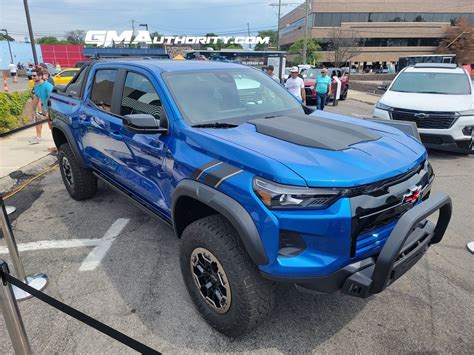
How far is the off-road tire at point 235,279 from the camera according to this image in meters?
2.22

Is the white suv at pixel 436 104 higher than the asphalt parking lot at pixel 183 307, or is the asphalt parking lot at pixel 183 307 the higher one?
the white suv at pixel 436 104

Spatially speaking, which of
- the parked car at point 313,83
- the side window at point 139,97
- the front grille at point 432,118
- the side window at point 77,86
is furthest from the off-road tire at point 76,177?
the parked car at point 313,83

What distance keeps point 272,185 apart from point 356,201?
1.59 ft

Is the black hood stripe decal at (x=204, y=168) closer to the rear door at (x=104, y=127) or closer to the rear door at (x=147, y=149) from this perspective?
the rear door at (x=147, y=149)

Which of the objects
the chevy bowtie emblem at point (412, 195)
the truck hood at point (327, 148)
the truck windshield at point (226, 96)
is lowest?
the chevy bowtie emblem at point (412, 195)

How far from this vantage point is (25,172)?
21.3ft

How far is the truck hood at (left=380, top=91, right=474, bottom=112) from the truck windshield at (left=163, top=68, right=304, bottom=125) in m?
4.46

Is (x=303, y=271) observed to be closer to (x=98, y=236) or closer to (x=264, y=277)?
(x=264, y=277)

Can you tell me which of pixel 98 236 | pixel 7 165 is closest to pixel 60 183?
pixel 7 165

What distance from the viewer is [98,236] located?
4.04 metres

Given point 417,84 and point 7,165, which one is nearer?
point 7,165

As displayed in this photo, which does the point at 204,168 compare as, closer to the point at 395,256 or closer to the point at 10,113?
the point at 395,256

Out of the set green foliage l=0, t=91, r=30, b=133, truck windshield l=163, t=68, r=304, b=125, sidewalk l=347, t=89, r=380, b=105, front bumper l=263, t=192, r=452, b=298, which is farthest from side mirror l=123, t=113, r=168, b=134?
sidewalk l=347, t=89, r=380, b=105

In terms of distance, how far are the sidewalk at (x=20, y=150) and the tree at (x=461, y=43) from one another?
5160 cm
